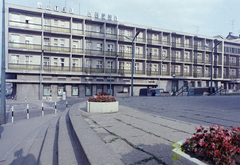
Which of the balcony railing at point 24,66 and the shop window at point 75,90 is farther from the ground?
the balcony railing at point 24,66

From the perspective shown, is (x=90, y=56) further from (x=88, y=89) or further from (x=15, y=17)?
(x=15, y=17)

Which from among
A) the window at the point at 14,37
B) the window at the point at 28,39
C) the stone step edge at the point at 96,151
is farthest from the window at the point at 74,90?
the stone step edge at the point at 96,151

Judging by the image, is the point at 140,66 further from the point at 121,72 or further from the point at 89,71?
the point at 89,71

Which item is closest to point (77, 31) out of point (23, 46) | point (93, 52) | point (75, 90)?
point (93, 52)

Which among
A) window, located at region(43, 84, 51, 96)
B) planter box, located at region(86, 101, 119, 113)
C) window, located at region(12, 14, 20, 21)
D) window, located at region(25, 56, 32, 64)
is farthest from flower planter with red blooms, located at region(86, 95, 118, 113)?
window, located at region(12, 14, 20, 21)

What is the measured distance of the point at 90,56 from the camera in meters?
39.0

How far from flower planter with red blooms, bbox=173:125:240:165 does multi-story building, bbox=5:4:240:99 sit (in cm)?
3385

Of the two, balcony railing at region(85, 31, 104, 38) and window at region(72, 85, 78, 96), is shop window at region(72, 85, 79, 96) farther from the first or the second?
balcony railing at region(85, 31, 104, 38)

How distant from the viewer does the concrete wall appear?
32281 millimetres

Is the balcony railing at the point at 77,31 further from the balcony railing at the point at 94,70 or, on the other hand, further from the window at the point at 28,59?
the window at the point at 28,59

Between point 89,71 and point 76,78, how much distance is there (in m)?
3.20

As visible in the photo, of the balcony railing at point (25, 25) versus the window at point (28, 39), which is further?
the window at point (28, 39)

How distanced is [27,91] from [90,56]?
47.6ft

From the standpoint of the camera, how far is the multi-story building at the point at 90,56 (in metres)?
32.8
